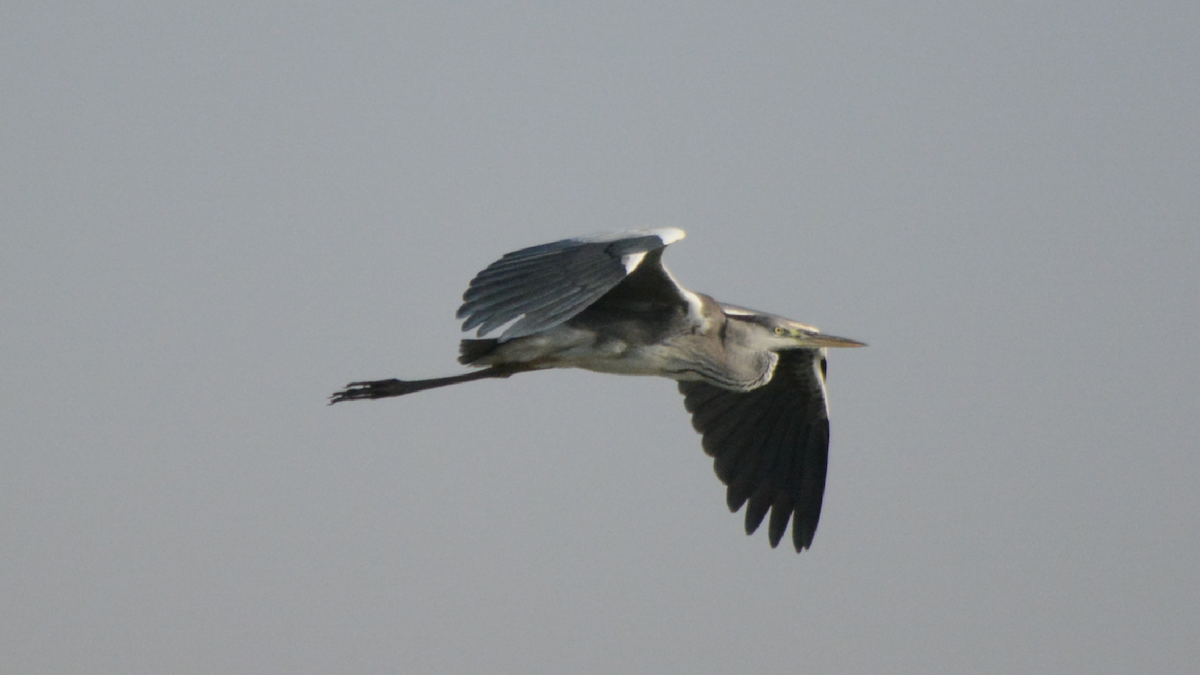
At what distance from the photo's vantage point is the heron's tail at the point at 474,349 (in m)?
Result: 7.37

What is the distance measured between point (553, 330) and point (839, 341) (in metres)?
2.20

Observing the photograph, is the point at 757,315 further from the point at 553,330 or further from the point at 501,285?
the point at 501,285

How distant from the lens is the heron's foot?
7.48 meters

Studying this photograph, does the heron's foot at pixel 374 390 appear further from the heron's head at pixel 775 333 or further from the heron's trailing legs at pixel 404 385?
Answer: the heron's head at pixel 775 333

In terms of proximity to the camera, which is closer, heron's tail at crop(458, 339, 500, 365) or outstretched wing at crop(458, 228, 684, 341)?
outstretched wing at crop(458, 228, 684, 341)

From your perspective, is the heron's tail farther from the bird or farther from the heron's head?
the heron's head

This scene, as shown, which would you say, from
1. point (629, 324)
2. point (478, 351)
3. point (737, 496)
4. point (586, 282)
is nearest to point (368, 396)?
point (478, 351)

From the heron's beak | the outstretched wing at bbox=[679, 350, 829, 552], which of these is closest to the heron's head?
the heron's beak

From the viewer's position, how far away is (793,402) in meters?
9.37

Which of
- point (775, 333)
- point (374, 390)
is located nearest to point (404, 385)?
point (374, 390)

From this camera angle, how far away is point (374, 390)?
754cm

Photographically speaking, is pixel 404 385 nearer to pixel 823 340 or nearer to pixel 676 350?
pixel 676 350

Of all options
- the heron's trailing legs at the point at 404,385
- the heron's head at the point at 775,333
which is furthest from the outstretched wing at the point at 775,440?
the heron's trailing legs at the point at 404,385

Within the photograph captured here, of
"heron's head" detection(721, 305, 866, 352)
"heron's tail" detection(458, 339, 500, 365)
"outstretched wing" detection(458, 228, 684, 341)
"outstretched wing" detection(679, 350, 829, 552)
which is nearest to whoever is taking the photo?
"outstretched wing" detection(458, 228, 684, 341)
